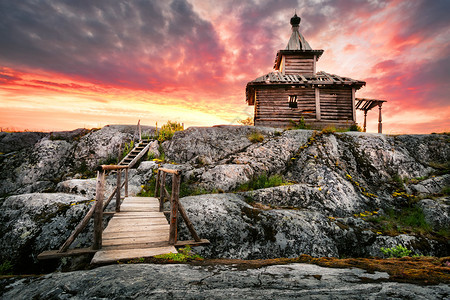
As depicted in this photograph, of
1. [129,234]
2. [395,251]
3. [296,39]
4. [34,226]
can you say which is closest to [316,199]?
[395,251]

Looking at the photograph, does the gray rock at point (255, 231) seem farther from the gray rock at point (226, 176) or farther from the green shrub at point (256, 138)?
the green shrub at point (256, 138)

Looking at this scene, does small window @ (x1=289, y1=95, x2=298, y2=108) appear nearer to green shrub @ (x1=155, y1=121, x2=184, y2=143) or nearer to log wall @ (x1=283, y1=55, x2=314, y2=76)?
log wall @ (x1=283, y1=55, x2=314, y2=76)

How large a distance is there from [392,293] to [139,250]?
150 inches

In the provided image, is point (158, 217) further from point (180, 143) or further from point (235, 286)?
point (180, 143)

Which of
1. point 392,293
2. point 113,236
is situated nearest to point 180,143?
point 113,236

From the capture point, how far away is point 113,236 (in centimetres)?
424

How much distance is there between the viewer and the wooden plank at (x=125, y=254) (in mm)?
3229

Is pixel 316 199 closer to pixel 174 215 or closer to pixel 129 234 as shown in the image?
pixel 174 215

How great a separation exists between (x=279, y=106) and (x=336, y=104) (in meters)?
4.65

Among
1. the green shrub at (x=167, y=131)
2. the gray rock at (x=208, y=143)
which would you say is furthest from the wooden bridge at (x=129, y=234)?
the green shrub at (x=167, y=131)

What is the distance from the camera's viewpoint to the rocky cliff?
550 centimetres

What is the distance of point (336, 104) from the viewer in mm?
15742

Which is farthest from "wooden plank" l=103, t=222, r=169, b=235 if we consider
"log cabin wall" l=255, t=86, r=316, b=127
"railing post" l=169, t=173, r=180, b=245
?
"log cabin wall" l=255, t=86, r=316, b=127

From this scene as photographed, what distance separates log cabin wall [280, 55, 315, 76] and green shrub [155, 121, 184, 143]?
12116 millimetres
